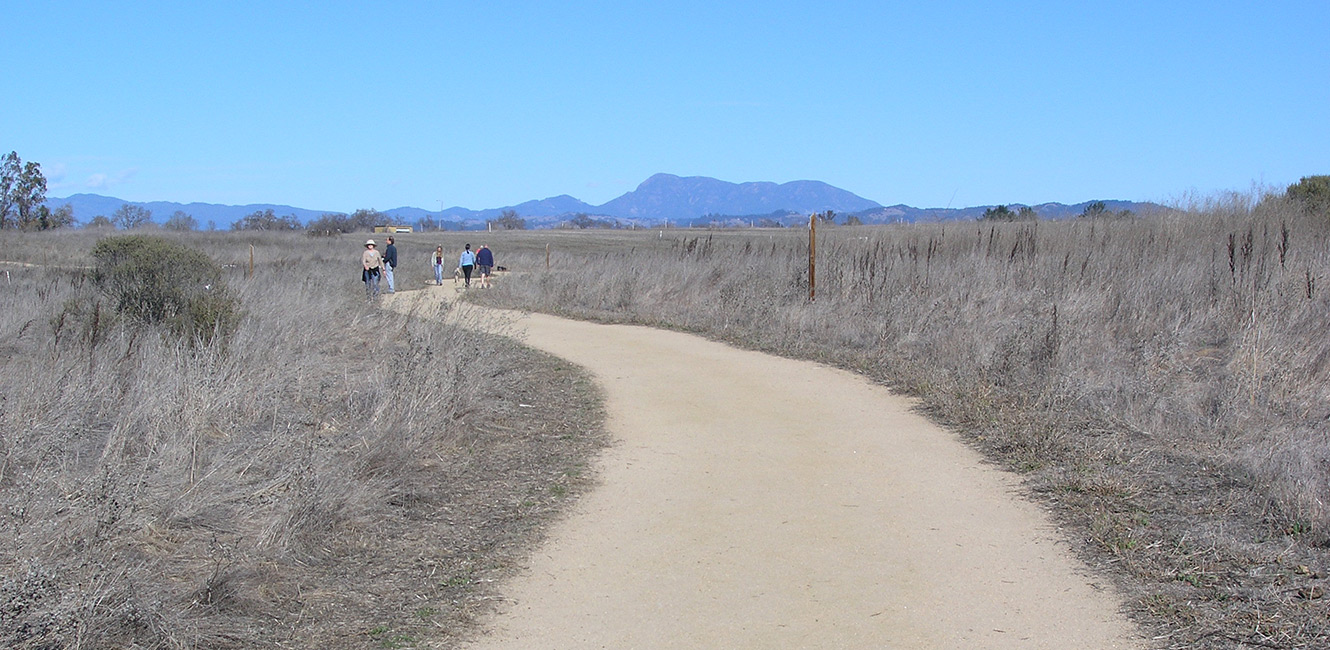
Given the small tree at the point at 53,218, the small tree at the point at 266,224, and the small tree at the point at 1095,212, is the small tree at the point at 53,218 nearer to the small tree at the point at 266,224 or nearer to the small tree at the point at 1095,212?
the small tree at the point at 266,224

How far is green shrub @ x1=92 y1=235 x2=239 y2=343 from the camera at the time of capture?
11359 mm

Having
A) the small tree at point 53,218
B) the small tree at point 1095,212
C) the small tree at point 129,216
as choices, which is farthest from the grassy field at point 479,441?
the small tree at point 129,216

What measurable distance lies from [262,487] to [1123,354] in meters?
9.46

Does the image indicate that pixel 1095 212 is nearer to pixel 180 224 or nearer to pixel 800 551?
pixel 800 551

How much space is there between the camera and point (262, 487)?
5926 mm

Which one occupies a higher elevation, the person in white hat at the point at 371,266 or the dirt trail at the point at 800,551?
the person in white hat at the point at 371,266

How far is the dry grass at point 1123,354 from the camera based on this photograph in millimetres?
5398

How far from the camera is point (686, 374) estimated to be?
1214cm

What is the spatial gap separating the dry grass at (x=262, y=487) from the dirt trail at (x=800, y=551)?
402mm

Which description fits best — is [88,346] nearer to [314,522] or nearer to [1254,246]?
[314,522]

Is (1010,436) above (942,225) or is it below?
below

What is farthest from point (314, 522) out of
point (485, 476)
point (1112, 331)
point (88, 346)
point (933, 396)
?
point (1112, 331)

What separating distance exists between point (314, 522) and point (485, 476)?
6.09 ft

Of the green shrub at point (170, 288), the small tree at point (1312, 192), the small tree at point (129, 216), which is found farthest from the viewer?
the small tree at point (129, 216)
